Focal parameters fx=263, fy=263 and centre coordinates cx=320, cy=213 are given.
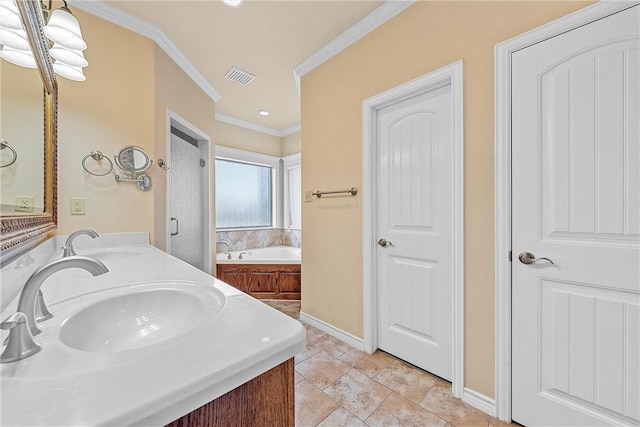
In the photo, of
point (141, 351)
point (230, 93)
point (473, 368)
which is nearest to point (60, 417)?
point (141, 351)

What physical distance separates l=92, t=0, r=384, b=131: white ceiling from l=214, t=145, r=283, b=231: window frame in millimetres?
1093

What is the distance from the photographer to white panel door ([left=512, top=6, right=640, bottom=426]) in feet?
3.51

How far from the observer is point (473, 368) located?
1.47 metres

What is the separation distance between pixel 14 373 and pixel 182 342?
0.23 metres

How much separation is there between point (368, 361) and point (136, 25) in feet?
9.90

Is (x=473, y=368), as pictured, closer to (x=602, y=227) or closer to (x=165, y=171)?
(x=602, y=227)

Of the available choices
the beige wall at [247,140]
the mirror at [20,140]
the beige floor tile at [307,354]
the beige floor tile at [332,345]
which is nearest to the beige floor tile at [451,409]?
the beige floor tile at [332,345]

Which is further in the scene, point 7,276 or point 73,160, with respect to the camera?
point 73,160

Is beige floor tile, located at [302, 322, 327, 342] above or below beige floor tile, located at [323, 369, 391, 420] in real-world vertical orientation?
above

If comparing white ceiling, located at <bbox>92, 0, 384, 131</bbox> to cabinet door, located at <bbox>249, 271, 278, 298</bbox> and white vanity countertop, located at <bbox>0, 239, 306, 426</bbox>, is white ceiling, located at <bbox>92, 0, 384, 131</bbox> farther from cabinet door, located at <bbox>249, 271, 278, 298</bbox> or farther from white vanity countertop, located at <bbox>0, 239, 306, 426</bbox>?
cabinet door, located at <bbox>249, 271, 278, 298</bbox>

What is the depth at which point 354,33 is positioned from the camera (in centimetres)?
205

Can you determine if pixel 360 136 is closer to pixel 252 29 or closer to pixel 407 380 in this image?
pixel 252 29

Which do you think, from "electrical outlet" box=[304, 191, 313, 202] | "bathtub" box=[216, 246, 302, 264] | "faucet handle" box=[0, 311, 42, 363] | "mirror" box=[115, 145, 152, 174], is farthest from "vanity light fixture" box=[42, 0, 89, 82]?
"bathtub" box=[216, 246, 302, 264]

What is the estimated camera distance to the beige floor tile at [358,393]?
1.46 m
